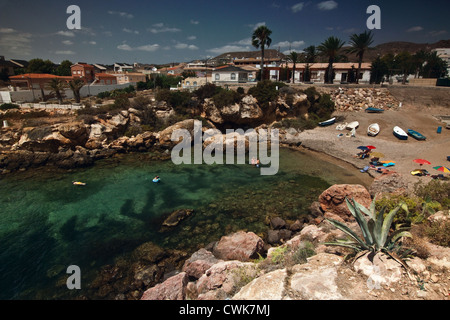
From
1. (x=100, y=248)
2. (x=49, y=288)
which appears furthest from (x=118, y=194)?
(x=49, y=288)

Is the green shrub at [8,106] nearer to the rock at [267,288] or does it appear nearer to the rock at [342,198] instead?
the rock at [342,198]

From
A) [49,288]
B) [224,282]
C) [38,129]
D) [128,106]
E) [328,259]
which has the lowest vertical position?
[49,288]

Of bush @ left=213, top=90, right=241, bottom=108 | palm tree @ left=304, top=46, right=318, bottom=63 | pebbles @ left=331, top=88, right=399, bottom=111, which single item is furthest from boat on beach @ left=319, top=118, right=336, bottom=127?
palm tree @ left=304, top=46, right=318, bottom=63

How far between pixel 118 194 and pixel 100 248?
6727 millimetres

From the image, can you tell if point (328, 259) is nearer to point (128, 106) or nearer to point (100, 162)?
point (100, 162)

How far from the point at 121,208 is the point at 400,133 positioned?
31477mm

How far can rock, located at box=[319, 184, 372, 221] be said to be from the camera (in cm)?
1494

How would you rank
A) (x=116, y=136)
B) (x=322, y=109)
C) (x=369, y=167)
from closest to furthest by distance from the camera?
(x=369, y=167)
(x=116, y=136)
(x=322, y=109)

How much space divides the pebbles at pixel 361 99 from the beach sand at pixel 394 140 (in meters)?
2.07

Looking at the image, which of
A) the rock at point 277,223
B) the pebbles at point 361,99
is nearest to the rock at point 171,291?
the rock at point 277,223

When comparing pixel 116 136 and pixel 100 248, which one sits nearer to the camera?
pixel 100 248

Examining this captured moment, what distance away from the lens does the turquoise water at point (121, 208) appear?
1273cm

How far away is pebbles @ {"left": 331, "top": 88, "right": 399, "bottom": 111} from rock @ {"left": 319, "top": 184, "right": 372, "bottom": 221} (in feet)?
95.2

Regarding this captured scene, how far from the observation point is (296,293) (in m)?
6.18
